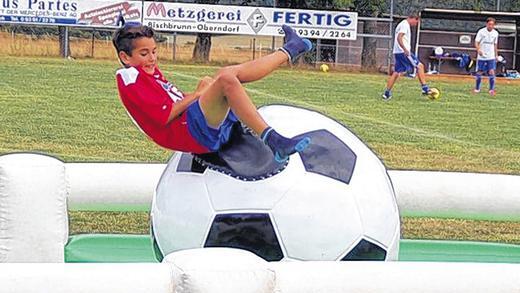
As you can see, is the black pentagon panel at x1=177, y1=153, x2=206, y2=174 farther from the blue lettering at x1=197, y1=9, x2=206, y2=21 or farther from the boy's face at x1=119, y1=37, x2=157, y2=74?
the blue lettering at x1=197, y1=9, x2=206, y2=21

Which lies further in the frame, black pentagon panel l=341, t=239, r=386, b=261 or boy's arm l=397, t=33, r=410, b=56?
boy's arm l=397, t=33, r=410, b=56

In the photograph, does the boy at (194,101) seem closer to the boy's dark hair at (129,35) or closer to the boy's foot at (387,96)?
the boy's dark hair at (129,35)

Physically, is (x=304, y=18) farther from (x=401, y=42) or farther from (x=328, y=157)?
(x=328, y=157)

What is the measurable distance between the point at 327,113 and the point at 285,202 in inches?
367

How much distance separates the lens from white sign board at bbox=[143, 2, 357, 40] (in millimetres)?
24312

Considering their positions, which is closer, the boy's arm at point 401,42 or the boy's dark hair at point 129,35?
the boy's dark hair at point 129,35

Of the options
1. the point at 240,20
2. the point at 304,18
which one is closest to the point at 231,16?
the point at 240,20

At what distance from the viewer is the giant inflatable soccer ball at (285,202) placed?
387 centimetres

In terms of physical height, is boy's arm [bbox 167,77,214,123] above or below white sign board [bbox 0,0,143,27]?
above

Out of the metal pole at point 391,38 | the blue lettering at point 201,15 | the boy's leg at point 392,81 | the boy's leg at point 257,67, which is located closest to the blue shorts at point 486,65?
the boy's leg at point 392,81

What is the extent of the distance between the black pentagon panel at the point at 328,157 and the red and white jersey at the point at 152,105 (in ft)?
1.57

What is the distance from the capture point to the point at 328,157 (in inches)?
159

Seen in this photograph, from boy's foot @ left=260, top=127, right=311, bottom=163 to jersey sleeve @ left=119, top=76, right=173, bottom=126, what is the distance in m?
0.49

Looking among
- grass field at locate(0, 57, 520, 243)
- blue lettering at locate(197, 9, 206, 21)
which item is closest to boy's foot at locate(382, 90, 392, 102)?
grass field at locate(0, 57, 520, 243)
